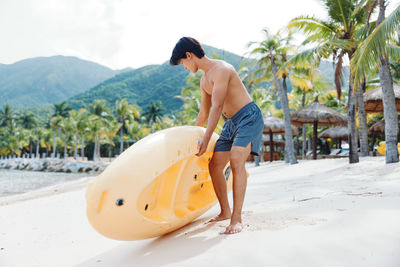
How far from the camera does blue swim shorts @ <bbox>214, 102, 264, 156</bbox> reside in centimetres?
236

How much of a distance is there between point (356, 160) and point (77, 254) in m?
8.68

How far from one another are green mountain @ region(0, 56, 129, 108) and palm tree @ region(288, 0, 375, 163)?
143 meters

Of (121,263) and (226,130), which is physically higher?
(226,130)

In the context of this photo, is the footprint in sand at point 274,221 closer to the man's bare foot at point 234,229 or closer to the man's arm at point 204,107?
the man's bare foot at point 234,229

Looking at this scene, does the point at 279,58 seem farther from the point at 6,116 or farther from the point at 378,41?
the point at 6,116

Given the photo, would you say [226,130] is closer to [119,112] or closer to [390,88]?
[390,88]

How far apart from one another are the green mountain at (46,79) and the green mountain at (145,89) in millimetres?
62489

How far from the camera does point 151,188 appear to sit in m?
2.06

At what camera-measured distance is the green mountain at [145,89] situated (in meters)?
79.2

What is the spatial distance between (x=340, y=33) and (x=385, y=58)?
366cm

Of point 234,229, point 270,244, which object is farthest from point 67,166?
point 270,244

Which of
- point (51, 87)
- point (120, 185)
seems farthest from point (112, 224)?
point (51, 87)

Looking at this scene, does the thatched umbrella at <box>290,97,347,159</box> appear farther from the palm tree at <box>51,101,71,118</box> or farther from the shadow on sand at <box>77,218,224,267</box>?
the palm tree at <box>51,101,71,118</box>

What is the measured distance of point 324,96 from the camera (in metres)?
23.8
